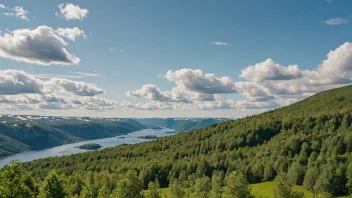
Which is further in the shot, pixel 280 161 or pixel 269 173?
pixel 280 161

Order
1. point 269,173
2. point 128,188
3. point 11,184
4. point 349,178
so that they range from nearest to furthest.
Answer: point 11,184, point 128,188, point 349,178, point 269,173

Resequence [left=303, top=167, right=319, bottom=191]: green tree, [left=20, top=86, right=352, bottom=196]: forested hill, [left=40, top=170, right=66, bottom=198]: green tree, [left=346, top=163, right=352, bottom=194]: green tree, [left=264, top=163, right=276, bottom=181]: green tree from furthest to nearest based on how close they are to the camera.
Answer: [left=264, top=163, right=276, bottom=181]: green tree
[left=20, top=86, right=352, bottom=196]: forested hill
[left=303, top=167, right=319, bottom=191]: green tree
[left=346, top=163, right=352, bottom=194]: green tree
[left=40, top=170, right=66, bottom=198]: green tree

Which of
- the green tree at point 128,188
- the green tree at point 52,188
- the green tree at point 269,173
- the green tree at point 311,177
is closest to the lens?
the green tree at point 52,188

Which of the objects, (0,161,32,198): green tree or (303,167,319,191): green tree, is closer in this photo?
(0,161,32,198): green tree

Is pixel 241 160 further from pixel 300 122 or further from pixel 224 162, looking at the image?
pixel 300 122

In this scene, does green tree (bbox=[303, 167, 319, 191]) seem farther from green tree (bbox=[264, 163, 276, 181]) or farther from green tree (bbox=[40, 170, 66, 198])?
green tree (bbox=[40, 170, 66, 198])

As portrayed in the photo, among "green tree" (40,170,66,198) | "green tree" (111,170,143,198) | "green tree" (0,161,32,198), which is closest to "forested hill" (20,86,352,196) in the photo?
"green tree" (111,170,143,198)

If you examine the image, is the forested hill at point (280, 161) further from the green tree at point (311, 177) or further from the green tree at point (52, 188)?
the green tree at point (52, 188)

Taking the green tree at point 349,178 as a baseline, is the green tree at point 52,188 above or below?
above

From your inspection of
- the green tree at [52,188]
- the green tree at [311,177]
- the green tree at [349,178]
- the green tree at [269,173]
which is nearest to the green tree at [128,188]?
the green tree at [52,188]

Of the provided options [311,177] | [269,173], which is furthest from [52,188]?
[269,173]

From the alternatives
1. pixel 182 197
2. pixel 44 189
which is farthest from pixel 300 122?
pixel 44 189

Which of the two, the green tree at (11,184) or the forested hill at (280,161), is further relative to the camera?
the forested hill at (280,161)

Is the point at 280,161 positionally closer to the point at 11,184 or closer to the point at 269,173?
the point at 269,173
